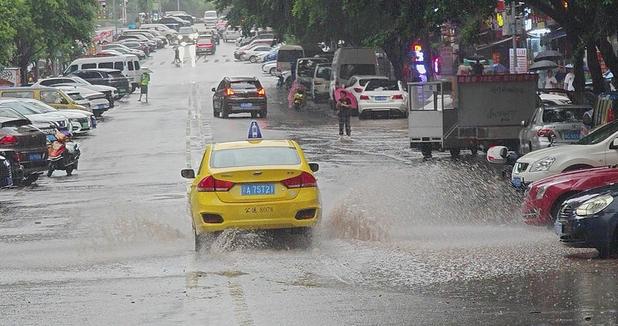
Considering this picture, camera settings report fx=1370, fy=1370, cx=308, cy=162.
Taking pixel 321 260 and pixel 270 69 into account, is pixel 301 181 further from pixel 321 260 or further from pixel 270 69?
pixel 270 69

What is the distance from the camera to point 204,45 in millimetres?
105938

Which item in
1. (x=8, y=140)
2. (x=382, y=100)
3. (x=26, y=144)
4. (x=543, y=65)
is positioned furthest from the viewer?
(x=382, y=100)

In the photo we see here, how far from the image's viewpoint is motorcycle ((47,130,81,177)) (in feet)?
97.2

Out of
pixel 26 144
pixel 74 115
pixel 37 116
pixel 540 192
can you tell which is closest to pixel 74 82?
pixel 74 115

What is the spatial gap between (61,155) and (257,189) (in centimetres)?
1502

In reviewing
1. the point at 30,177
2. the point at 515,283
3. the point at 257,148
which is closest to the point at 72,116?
the point at 30,177

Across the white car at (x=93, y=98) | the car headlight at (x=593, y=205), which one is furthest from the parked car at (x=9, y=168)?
the white car at (x=93, y=98)

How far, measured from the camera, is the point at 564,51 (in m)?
55.2

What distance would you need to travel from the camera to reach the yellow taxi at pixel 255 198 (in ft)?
50.9

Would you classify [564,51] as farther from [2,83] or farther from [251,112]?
[2,83]

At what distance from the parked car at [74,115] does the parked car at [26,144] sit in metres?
10.8

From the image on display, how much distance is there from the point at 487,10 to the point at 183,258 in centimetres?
1627

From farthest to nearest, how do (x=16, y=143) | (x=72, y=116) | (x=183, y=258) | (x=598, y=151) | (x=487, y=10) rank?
1. (x=72, y=116)
2. (x=487, y=10)
3. (x=16, y=143)
4. (x=598, y=151)
5. (x=183, y=258)

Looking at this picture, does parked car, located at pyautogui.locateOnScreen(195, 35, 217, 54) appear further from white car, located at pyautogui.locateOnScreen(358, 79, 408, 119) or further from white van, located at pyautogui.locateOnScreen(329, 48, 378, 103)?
white car, located at pyautogui.locateOnScreen(358, 79, 408, 119)
